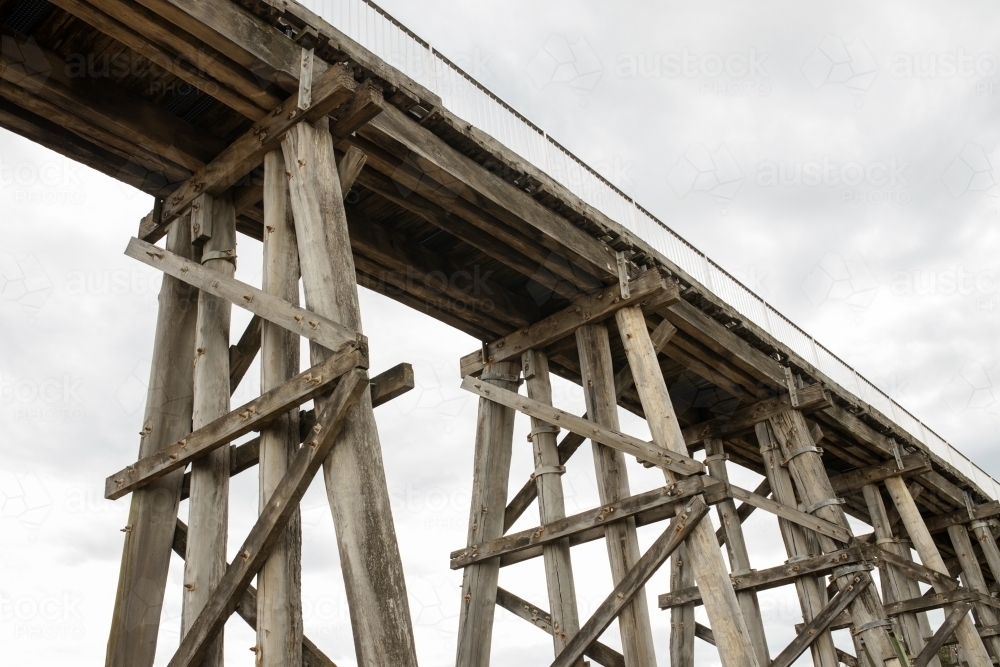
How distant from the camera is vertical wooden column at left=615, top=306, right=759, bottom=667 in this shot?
6.16 meters

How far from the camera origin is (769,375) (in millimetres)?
9484

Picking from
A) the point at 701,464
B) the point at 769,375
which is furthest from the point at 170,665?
the point at 769,375

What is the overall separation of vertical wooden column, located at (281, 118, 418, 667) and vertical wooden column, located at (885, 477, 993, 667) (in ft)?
31.7

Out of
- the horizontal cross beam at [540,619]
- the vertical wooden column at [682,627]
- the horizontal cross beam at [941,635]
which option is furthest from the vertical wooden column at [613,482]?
the horizontal cross beam at [941,635]

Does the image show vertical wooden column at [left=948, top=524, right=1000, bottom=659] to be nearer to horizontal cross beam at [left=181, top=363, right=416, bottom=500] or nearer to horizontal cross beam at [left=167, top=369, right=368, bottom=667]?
horizontal cross beam at [left=181, top=363, right=416, bottom=500]

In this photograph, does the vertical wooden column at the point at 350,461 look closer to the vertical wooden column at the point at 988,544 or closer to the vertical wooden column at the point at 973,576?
the vertical wooden column at the point at 973,576

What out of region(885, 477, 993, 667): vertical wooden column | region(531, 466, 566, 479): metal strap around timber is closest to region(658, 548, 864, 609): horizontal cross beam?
region(531, 466, 566, 479): metal strap around timber

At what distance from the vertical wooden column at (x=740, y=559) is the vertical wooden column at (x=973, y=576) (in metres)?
5.98

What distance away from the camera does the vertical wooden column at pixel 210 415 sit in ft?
15.1

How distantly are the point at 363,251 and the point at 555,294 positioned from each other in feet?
6.68

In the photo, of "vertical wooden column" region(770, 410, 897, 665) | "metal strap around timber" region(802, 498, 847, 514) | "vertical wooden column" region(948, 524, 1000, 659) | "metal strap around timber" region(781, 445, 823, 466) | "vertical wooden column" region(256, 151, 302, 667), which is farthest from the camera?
"vertical wooden column" region(948, 524, 1000, 659)

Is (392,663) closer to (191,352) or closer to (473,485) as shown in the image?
(191,352)

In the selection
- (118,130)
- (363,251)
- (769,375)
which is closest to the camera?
(118,130)

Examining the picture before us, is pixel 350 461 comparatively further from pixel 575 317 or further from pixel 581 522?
pixel 575 317
